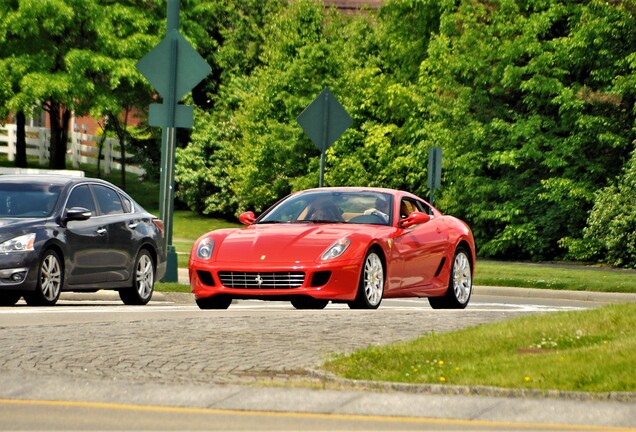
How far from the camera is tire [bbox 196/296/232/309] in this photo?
58.1 feet

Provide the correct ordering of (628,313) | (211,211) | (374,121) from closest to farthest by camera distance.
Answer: (628,313) → (374,121) → (211,211)

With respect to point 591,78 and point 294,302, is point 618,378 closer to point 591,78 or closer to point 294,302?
point 294,302

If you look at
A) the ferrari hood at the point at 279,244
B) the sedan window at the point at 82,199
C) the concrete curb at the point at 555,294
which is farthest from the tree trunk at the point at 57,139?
the ferrari hood at the point at 279,244

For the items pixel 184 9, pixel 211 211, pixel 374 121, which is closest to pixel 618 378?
pixel 374 121

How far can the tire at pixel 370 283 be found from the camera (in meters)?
17.3

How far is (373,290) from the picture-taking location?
17672mm

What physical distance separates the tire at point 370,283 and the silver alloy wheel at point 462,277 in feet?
6.69

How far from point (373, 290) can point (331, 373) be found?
279 inches

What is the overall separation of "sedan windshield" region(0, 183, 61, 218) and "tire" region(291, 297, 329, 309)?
2942 mm

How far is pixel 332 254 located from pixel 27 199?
371 centimetres

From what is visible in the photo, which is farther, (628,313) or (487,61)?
(487,61)

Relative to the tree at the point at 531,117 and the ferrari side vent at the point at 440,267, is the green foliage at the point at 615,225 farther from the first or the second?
the ferrari side vent at the point at 440,267

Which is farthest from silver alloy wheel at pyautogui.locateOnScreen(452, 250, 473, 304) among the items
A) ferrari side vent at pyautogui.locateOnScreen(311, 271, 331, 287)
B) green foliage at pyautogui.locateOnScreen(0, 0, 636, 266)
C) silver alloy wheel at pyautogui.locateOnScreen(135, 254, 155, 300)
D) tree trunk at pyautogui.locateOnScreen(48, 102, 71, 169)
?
tree trunk at pyautogui.locateOnScreen(48, 102, 71, 169)

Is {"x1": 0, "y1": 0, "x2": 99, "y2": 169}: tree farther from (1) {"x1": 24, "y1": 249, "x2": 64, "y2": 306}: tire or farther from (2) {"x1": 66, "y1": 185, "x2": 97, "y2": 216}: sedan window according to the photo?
(1) {"x1": 24, "y1": 249, "x2": 64, "y2": 306}: tire
